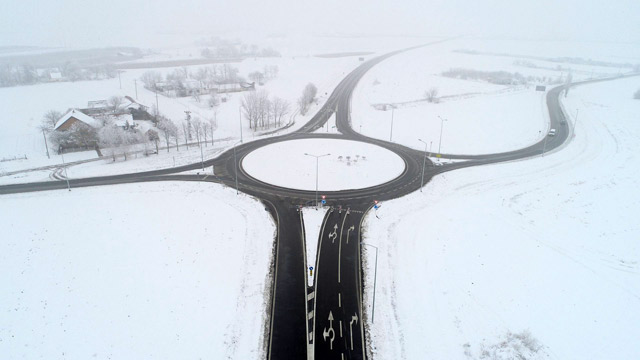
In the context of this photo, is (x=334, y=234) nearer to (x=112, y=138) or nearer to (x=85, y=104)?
(x=112, y=138)

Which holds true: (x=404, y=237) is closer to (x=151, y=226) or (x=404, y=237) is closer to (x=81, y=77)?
(x=151, y=226)

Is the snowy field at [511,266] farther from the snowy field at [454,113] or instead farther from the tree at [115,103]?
the tree at [115,103]

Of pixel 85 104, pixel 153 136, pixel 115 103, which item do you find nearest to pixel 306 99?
pixel 153 136

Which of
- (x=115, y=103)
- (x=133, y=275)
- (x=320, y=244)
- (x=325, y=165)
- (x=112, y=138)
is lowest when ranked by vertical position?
(x=133, y=275)

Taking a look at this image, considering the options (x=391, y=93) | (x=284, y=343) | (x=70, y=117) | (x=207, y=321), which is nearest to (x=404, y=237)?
(x=284, y=343)

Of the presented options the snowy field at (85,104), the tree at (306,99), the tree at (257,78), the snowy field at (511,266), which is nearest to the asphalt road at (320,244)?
the snowy field at (511,266)

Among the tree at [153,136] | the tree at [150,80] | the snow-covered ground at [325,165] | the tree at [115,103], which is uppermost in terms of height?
the tree at [150,80]

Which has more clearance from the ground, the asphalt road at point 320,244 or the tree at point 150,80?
the tree at point 150,80
